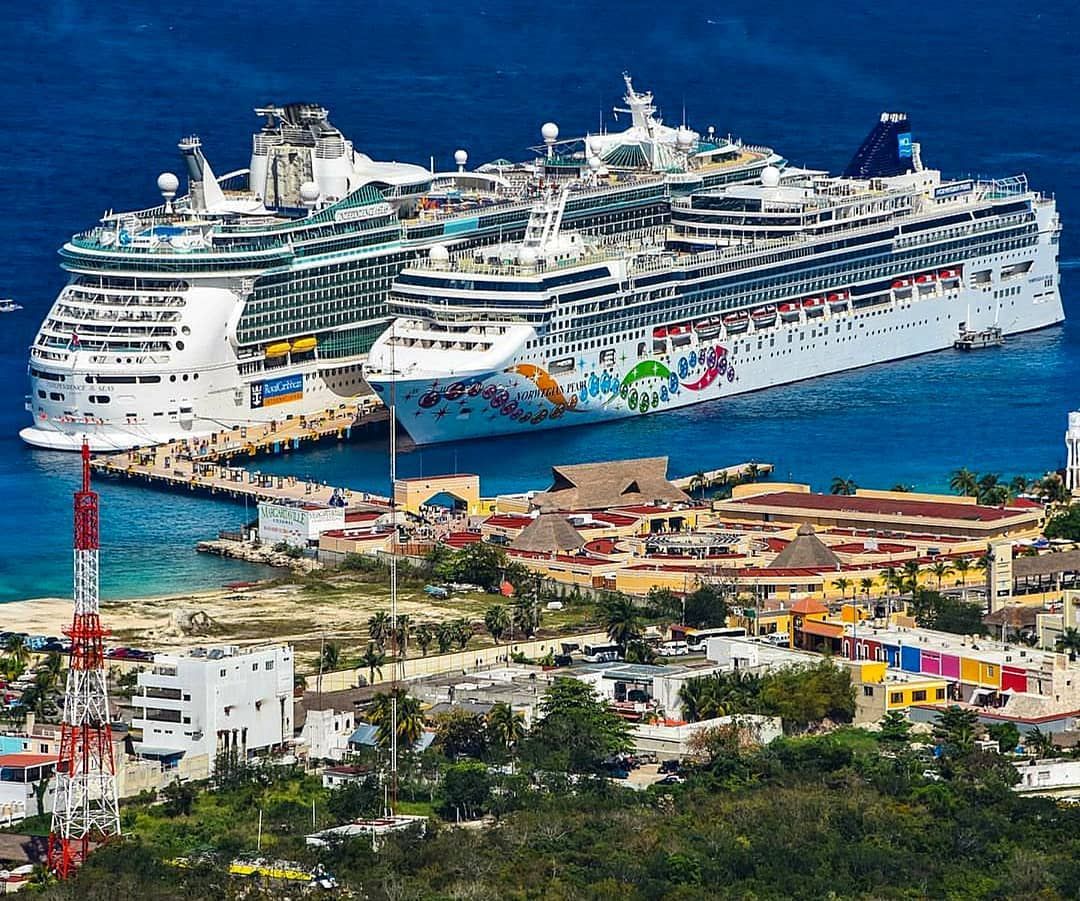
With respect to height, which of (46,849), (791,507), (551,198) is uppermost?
(551,198)

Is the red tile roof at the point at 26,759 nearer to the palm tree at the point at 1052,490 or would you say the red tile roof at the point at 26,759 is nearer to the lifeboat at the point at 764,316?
the palm tree at the point at 1052,490

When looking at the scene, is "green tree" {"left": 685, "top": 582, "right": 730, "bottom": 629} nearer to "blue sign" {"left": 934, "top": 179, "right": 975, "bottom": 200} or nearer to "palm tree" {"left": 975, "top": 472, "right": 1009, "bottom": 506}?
"palm tree" {"left": 975, "top": 472, "right": 1009, "bottom": 506}

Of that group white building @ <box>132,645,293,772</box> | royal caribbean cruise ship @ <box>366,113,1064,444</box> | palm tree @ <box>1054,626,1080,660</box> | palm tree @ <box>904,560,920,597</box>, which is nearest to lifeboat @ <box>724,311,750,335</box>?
royal caribbean cruise ship @ <box>366,113,1064,444</box>

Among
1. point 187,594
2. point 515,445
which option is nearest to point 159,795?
point 187,594

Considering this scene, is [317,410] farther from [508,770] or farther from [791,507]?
[508,770]

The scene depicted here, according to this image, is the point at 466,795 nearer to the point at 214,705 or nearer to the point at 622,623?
the point at 214,705

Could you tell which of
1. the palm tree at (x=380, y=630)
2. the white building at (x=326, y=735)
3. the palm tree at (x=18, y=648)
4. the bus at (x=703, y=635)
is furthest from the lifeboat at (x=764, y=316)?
the white building at (x=326, y=735)
